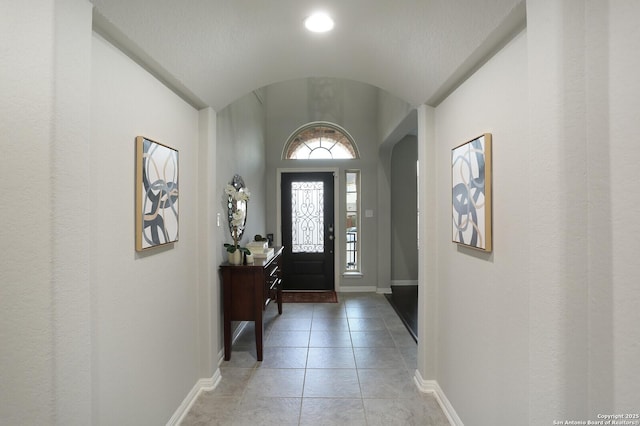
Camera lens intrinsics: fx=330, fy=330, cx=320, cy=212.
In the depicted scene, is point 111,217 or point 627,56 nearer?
point 627,56

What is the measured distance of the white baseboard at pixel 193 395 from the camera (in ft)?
6.98

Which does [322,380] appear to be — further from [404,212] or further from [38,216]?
[404,212]

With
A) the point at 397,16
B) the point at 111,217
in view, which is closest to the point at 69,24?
the point at 111,217

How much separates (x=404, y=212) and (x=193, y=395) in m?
→ 4.51

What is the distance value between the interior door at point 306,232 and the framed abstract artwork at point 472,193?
3.48 m

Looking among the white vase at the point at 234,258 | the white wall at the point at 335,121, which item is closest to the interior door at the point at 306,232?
the white wall at the point at 335,121

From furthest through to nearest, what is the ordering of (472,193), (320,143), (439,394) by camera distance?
(320,143) < (439,394) < (472,193)

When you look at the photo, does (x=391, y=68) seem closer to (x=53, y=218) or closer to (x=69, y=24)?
(x=69, y=24)

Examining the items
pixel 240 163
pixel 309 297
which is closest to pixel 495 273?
pixel 240 163

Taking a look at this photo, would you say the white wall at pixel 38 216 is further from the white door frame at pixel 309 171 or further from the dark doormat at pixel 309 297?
the white door frame at pixel 309 171

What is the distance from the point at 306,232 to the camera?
218 inches

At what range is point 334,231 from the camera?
5527 mm

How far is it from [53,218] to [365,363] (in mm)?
2668

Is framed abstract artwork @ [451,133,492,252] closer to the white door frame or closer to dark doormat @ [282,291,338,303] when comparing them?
dark doormat @ [282,291,338,303]
